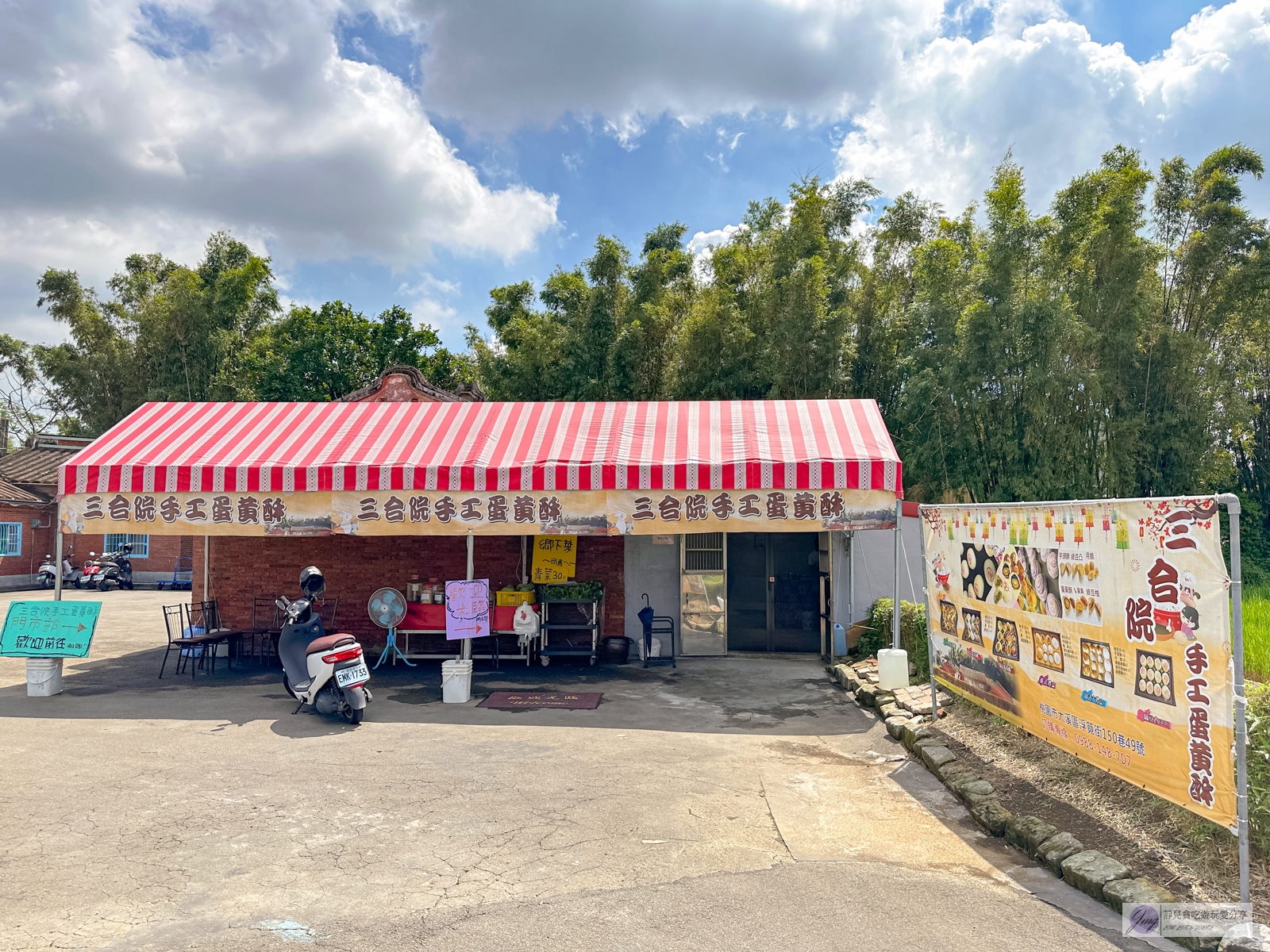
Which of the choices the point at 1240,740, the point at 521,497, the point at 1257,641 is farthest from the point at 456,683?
the point at 1257,641

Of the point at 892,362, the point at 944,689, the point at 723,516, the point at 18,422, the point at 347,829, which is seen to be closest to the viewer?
the point at 347,829

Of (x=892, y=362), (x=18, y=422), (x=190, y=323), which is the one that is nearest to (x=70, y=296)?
(x=190, y=323)

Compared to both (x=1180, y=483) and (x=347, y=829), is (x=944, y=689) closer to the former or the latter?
(x=347, y=829)

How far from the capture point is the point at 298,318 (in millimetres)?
31469

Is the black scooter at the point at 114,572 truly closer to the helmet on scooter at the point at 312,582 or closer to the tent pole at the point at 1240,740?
the helmet on scooter at the point at 312,582

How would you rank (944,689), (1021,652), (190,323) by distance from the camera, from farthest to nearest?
1. (190,323)
2. (944,689)
3. (1021,652)

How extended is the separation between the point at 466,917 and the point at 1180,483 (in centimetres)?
1770

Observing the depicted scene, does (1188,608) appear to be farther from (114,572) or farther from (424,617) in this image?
(114,572)

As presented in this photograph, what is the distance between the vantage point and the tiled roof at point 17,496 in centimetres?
2534

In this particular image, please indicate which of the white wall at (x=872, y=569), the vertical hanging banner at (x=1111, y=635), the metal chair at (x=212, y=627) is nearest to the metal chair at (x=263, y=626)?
the metal chair at (x=212, y=627)

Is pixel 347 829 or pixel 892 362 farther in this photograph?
pixel 892 362

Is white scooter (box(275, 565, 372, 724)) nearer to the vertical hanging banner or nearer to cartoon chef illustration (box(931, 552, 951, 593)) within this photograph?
cartoon chef illustration (box(931, 552, 951, 593))

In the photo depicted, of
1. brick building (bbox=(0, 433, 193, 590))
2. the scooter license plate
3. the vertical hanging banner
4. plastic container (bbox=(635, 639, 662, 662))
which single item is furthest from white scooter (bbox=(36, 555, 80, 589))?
the vertical hanging banner

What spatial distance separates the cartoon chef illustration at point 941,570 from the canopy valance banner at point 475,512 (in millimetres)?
1950
